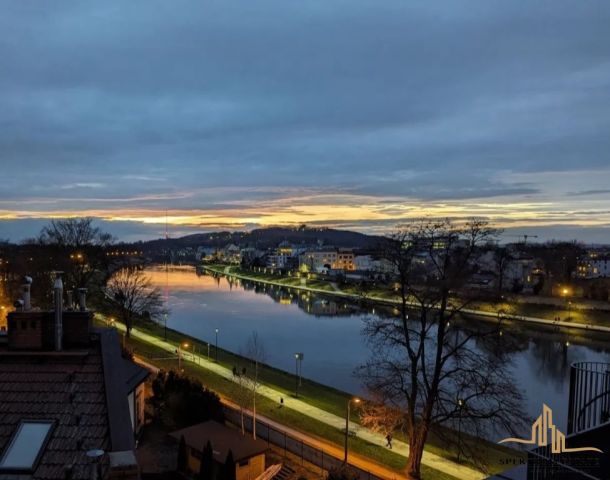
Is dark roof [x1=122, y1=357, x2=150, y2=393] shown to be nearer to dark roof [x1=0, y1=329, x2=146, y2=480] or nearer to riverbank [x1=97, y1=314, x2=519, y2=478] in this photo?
riverbank [x1=97, y1=314, x2=519, y2=478]

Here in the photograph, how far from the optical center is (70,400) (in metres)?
7.20

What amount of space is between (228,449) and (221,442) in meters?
0.76

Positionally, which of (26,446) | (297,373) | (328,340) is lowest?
(328,340)

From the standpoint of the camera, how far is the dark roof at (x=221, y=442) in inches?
663

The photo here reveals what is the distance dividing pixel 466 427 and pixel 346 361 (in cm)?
1697

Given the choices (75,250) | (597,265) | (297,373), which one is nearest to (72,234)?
(75,250)

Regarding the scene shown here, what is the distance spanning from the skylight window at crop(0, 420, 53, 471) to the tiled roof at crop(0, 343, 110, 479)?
0.09 meters

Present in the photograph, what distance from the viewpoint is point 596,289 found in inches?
2800

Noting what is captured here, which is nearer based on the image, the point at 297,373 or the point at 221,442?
the point at 221,442

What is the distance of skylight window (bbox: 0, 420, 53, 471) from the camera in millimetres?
6191

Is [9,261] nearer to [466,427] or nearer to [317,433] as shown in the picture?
[317,433]

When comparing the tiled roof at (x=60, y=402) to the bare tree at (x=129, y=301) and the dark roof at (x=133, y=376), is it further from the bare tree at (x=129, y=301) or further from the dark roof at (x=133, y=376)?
the bare tree at (x=129, y=301)

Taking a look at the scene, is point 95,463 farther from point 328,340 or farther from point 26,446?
point 328,340

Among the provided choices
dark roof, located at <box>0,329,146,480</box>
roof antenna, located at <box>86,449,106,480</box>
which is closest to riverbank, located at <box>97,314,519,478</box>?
dark roof, located at <box>0,329,146,480</box>
